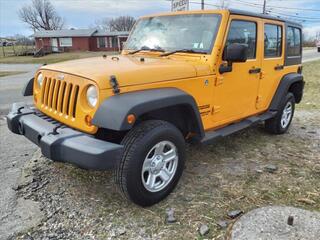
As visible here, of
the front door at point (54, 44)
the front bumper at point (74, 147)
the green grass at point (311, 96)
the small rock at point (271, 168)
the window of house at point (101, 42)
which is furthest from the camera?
the front door at point (54, 44)

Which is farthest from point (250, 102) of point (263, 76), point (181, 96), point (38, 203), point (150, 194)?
point (38, 203)

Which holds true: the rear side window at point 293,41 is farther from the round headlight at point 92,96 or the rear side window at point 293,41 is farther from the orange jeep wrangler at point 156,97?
the round headlight at point 92,96

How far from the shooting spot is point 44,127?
3.16 meters

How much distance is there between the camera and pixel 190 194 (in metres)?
3.51

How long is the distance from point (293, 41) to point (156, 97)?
3663mm

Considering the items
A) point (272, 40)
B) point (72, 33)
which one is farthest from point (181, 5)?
point (72, 33)

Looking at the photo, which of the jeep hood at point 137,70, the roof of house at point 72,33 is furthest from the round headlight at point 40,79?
the roof of house at point 72,33

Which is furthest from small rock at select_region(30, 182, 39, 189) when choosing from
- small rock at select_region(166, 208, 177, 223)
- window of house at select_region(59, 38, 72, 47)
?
window of house at select_region(59, 38, 72, 47)

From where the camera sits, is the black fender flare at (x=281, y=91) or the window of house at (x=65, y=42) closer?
the black fender flare at (x=281, y=91)

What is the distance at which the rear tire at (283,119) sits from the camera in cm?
534

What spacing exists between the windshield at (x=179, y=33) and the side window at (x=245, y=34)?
0.26 metres

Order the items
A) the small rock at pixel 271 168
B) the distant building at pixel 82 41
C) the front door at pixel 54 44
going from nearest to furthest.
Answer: the small rock at pixel 271 168 → the distant building at pixel 82 41 → the front door at pixel 54 44

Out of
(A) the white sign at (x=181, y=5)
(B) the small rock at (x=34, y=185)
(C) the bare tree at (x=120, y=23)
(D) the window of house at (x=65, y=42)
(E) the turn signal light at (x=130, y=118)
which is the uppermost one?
(C) the bare tree at (x=120, y=23)

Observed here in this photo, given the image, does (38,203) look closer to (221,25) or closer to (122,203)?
(122,203)
